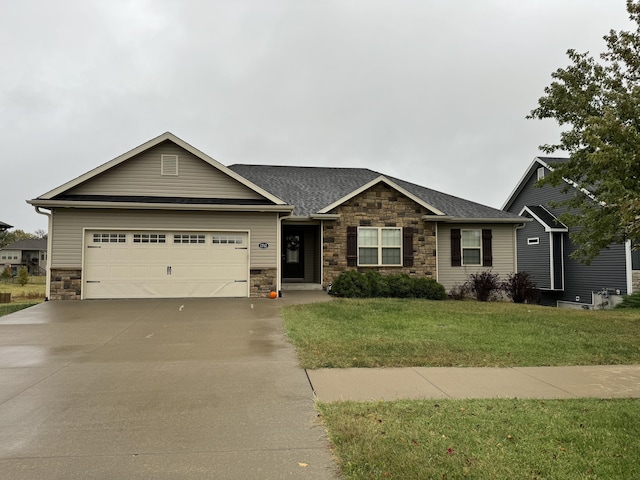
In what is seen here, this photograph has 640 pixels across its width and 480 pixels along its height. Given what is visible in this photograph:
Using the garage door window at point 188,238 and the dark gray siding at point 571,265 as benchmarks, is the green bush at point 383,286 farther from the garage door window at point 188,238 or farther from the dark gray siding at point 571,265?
the dark gray siding at point 571,265

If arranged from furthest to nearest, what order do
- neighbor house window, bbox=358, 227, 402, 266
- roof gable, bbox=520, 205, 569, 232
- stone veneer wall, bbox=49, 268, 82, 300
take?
1. roof gable, bbox=520, 205, 569, 232
2. neighbor house window, bbox=358, 227, 402, 266
3. stone veneer wall, bbox=49, 268, 82, 300

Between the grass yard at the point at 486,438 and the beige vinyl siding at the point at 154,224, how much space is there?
33.6ft

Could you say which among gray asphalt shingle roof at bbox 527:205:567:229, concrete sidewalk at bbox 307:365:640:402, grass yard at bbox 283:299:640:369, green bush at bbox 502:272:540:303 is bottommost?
concrete sidewalk at bbox 307:365:640:402

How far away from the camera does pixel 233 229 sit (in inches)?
554

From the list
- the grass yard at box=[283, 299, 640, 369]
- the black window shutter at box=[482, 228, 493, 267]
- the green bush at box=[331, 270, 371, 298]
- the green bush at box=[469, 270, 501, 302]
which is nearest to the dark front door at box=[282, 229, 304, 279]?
the green bush at box=[331, 270, 371, 298]

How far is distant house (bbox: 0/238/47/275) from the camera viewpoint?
52.7 m

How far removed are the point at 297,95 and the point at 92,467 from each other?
21.4 metres

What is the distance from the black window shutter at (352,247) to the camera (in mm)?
16062

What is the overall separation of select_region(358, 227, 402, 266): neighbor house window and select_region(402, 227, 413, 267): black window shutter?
0.12 m

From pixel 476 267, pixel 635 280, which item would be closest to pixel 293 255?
pixel 476 267

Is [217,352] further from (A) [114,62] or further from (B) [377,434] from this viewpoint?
(A) [114,62]

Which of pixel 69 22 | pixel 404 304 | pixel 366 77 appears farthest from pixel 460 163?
pixel 69 22

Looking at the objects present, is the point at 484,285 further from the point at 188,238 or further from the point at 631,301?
the point at 188,238

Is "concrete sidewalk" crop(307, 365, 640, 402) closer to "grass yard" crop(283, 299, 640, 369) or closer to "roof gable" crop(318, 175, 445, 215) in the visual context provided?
"grass yard" crop(283, 299, 640, 369)
